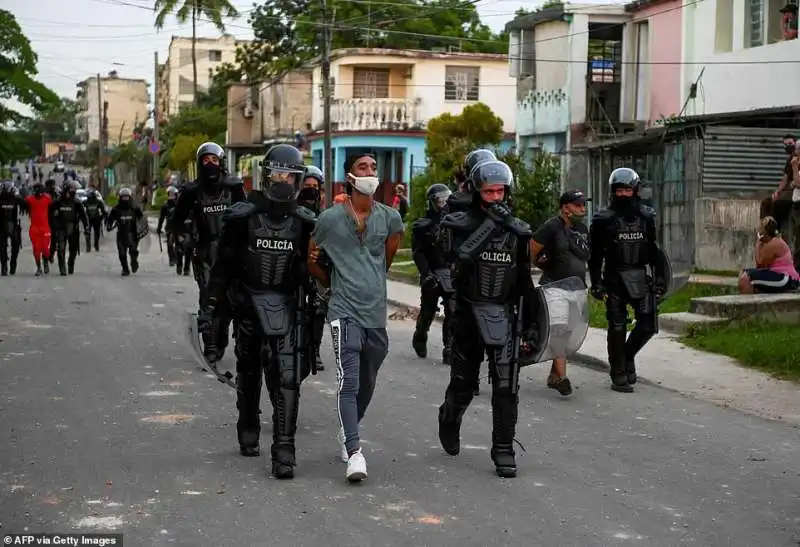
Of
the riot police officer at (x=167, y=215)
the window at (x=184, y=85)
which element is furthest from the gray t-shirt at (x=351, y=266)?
the window at (x=184, y=85)

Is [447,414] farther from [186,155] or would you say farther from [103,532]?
[186,155]

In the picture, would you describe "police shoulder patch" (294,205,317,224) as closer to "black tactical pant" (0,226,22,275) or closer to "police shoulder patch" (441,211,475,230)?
"police shoulder patch" (441,211,475,230)

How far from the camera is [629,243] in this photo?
11422 millimetres

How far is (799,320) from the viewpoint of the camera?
15.3 m

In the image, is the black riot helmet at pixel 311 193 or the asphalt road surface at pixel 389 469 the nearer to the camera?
the asphalt road surface at pixel 389 469

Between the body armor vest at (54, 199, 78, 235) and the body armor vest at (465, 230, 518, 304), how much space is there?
18.6 m

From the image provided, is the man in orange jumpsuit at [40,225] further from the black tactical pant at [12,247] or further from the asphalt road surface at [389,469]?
the asphalt road surface at [389,469]

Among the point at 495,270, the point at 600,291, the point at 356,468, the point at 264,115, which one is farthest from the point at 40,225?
the point at 264,115

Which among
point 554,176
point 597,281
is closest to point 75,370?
point 597,281

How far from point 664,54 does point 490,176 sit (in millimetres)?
22660

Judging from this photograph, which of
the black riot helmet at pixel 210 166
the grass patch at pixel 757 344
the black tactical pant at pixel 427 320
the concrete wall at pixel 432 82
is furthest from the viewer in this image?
the concrete wall at pixel 432 82

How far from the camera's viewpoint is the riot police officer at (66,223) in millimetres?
25234

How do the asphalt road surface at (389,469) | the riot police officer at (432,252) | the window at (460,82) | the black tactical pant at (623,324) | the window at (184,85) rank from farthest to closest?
1. the window at (184,85)
2. the window at (460,82)
3. the black tactical pant at (623,324)
4. the riot police officer at (432,252)
5. the asphalt road surface at (389,469)
